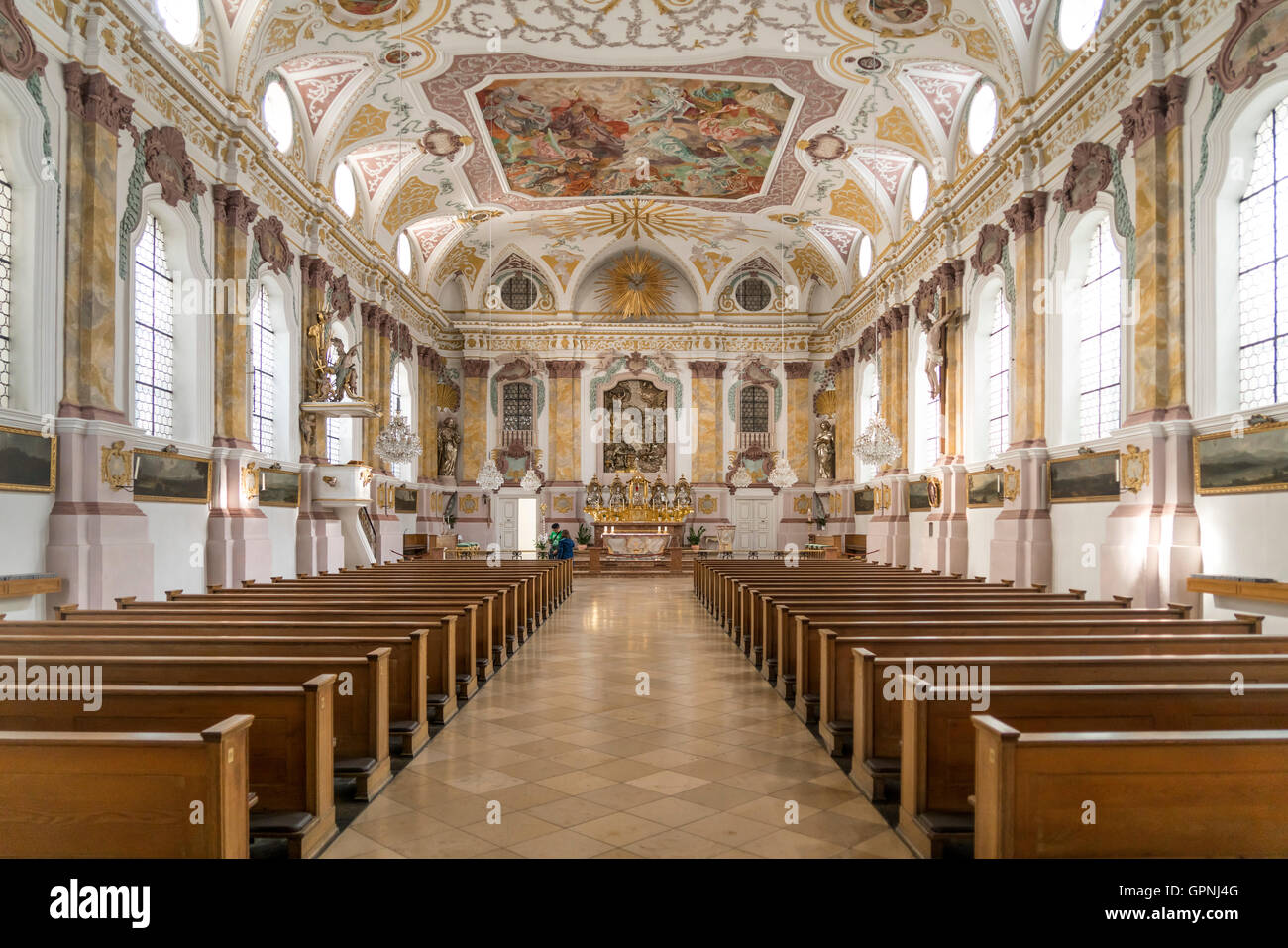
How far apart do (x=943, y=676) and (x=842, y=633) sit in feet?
4.92

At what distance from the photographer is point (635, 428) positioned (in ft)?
92.6

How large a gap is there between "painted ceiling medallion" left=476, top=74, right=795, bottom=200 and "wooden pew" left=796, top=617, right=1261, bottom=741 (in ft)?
45.0

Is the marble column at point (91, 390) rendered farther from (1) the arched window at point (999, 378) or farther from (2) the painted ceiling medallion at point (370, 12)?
(1) the arched window at point (999, 378)

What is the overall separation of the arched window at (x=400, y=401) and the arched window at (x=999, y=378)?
1485 cm

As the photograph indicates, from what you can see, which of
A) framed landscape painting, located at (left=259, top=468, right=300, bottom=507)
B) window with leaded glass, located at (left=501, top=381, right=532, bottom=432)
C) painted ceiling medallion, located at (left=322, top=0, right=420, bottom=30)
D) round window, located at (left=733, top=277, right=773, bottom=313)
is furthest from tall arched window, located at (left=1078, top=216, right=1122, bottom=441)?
window with leaded glass, located at (left=501, top=381, right=532, bottom=432)

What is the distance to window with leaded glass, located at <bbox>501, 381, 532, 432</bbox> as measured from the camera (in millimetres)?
28219

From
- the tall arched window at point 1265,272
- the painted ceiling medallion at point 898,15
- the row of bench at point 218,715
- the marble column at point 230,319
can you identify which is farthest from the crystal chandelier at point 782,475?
the row of bench at point 218,715

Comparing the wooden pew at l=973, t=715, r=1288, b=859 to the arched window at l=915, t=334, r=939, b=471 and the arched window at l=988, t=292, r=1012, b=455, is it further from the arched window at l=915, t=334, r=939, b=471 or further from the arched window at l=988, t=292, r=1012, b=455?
the arched window at l=915, t=334, r=939, b=471

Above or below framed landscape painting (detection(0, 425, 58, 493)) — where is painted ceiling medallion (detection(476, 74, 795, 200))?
above

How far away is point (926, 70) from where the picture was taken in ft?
51.1

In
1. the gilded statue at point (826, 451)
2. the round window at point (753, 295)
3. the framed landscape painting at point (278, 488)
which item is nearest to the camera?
the framed landscape painting at point (278, 488)

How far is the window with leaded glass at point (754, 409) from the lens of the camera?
28.4m
